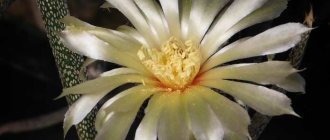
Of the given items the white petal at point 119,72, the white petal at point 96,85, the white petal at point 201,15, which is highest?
the white petal at point 201,15

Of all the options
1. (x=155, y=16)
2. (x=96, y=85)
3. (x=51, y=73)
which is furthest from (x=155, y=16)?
(x=51, y=73)

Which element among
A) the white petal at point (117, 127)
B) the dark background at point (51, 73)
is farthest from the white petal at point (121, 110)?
Answer: the dark background at point (51, 73)

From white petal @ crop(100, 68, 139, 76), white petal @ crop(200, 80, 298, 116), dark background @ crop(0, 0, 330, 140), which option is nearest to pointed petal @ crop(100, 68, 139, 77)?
white petal @ crop(100, 68, 139, 76)

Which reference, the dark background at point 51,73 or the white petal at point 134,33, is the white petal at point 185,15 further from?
the dark background at point 51,73

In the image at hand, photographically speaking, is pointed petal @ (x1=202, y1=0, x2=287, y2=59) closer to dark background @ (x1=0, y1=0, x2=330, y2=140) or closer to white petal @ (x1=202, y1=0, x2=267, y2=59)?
white petal @ (x1=202, y1=0, x2=267, y2=59)

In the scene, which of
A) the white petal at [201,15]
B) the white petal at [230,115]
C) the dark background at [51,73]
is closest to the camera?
the white petal at [230,115]

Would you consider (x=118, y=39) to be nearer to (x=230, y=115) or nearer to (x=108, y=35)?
(x=108, y=35)
